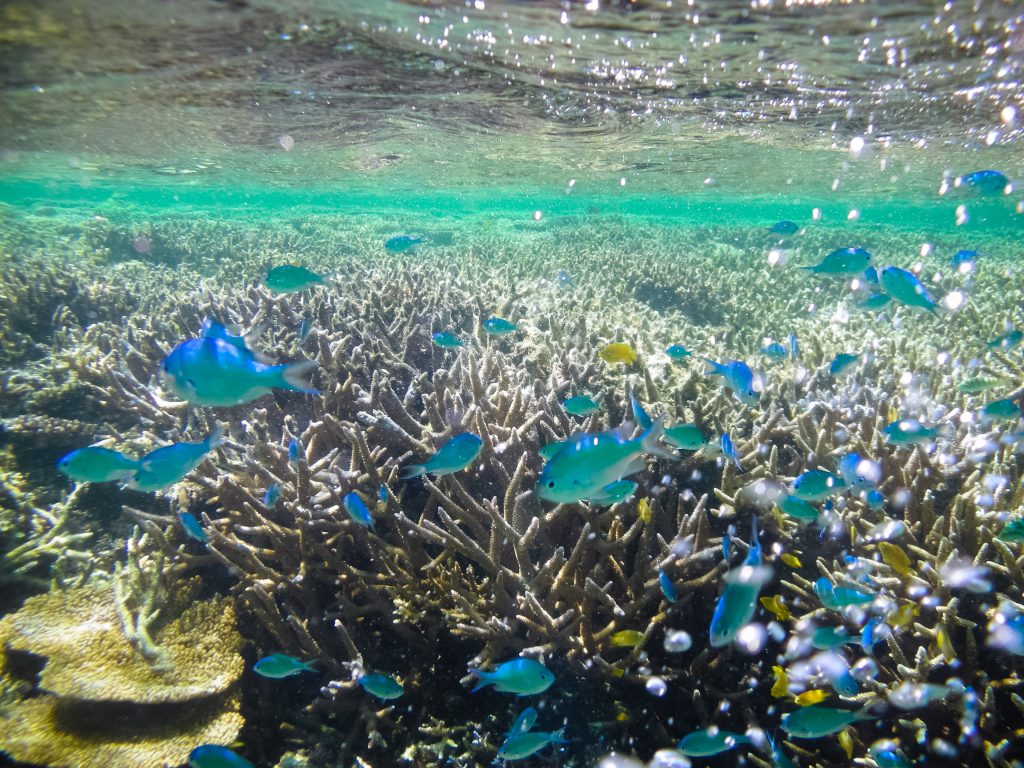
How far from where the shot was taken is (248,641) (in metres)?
3.76

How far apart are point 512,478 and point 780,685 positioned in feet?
7.08

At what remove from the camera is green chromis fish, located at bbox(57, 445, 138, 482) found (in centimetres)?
319

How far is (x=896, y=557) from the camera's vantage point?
3381 mm

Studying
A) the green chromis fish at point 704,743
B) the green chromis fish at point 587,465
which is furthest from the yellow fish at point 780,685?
the green chromis fish at point 587,465

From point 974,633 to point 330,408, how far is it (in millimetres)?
5404

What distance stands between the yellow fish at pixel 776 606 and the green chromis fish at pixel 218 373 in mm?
3173

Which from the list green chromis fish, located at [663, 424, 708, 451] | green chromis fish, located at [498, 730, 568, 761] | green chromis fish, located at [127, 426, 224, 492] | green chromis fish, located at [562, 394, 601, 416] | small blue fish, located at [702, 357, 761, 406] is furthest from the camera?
green chromis fish, located at [562, 394, 601, 416]

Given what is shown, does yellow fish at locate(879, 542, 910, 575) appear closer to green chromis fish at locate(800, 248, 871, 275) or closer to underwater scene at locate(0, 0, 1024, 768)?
underwater scene at locate(0, 0, 1024, 768)

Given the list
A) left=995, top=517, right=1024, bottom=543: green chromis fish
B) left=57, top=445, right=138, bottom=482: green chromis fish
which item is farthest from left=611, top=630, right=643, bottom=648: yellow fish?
left=57, top=445, right=138, bottom=482: green chromis fish

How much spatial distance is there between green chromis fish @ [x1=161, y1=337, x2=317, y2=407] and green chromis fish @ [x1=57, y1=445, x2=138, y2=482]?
1089mm

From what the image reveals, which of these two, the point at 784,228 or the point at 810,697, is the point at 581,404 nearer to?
the point at 810,697

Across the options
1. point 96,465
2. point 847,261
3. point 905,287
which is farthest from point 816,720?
point 847,261

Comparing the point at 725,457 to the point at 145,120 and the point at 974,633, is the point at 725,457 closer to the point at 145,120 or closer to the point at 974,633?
the point at 974,633

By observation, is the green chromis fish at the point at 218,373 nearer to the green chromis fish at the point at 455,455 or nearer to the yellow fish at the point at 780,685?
the green chromis fish at the point at 455,455
